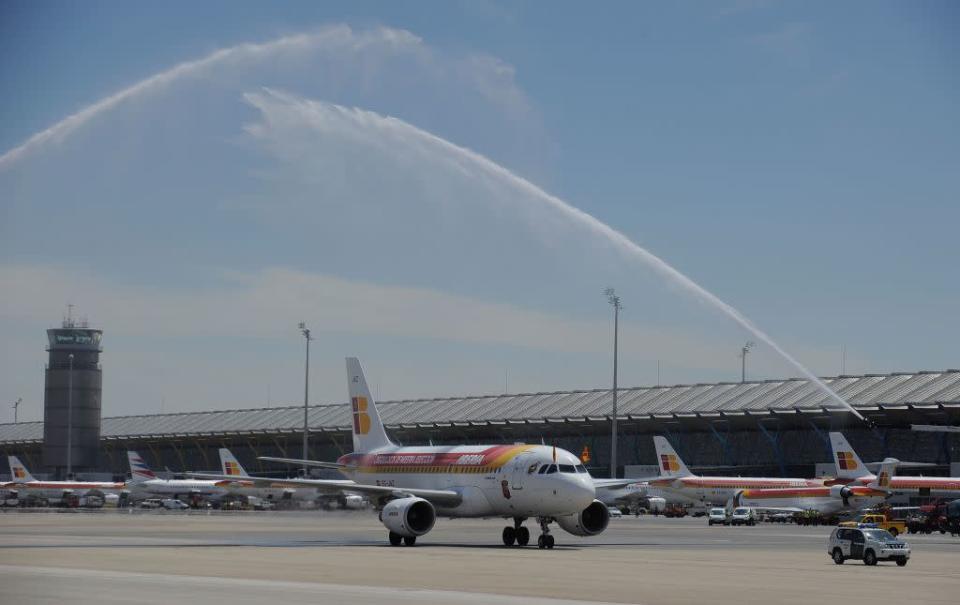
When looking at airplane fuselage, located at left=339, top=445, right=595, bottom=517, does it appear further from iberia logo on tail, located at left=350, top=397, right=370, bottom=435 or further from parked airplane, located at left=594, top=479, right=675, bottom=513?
parked airplane, located at left=594, top=479, right=675, bottom=513

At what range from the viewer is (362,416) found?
7494 centimetres

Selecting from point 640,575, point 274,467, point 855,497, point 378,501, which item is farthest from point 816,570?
point 274,467

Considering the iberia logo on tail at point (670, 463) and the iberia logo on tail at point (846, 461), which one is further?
the iberia logo on tail at point (670, 463)

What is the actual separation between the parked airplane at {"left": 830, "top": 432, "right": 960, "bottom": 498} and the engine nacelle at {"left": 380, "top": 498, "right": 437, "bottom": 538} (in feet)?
176

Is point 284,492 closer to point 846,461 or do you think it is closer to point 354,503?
point 846,461

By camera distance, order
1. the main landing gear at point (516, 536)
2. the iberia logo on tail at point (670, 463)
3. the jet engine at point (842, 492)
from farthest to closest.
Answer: the iberia logo on tail at point (670, 463)
the jet engine at point (842, 492)
the main landing gear at point (516, 536)

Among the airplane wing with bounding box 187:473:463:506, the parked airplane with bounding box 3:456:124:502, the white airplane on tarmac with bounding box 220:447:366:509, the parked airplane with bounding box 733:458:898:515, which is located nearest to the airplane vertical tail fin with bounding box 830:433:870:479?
the parked airplane with bounding box 733:458:898:515

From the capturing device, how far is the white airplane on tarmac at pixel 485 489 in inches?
2245

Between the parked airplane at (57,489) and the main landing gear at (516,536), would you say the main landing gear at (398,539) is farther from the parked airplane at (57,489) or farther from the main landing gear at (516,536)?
the parked airplane at (57,489)

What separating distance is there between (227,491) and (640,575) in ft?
393

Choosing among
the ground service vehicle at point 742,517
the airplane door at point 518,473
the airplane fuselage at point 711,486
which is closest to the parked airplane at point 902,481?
the ground service vehicle at point 742,517

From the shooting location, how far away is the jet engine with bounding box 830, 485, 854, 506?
10224cm

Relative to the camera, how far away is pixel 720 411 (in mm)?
144750

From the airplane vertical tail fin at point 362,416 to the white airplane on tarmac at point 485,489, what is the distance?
16.9 feet
